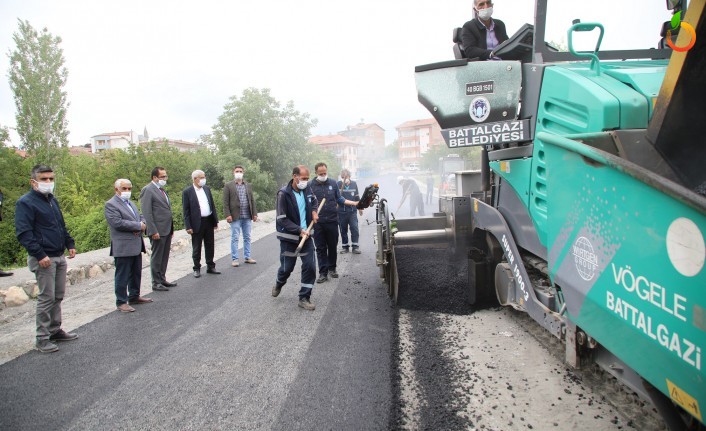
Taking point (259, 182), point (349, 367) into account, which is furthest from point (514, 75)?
point (259, 182)

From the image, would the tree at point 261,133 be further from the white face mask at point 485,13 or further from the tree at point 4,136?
the white face mask at point 485,13

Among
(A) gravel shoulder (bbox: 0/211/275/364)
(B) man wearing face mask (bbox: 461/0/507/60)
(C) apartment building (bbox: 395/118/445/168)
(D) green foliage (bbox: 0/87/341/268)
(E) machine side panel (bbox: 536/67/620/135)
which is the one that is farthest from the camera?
(C) apartment building (bbox: 395/118/445/168)

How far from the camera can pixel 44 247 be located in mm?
4406

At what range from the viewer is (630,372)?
2145 mm

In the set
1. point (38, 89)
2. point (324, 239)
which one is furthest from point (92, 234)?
point (38, 89)

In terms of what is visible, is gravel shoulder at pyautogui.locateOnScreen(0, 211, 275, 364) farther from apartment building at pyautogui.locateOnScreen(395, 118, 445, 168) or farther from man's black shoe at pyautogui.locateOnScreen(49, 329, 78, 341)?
apartment building at pyautogui.locateOnScreen(395, 118, 445, 168)

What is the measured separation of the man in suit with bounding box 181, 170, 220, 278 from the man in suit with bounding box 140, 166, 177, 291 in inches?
22.9

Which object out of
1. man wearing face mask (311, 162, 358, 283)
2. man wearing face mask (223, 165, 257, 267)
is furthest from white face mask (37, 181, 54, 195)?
man wearing face mask (223, 165, 257, 267)

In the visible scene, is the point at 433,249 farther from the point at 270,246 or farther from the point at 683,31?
the point at 270,246

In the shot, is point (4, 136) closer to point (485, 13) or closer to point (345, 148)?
point (485, 13)

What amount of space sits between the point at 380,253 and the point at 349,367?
6.36ft

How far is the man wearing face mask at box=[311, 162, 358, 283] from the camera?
265 inches

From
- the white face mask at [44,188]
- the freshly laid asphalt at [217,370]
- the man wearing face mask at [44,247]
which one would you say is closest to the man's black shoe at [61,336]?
the man wearing face mask at [44,247]

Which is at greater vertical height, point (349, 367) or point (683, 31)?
point (683, 31)
